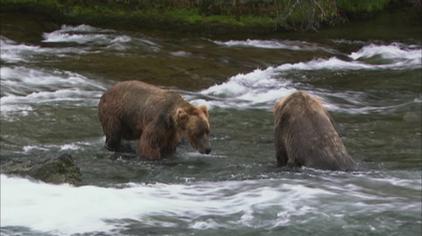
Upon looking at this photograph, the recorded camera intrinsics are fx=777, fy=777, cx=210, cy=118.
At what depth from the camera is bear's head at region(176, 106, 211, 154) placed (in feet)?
30.8

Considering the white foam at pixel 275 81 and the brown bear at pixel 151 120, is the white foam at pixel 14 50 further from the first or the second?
the brown bear at pixel 151 120

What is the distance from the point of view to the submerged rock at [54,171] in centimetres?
796

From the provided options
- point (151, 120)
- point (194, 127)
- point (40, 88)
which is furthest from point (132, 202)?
point (40, 88)

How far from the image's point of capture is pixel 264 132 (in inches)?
468

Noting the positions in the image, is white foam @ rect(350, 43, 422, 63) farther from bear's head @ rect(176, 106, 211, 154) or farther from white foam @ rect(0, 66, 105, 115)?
bear's head @ rect(176, 106, 211, 154)

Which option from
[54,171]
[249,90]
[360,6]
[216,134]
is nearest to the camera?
[54,171]

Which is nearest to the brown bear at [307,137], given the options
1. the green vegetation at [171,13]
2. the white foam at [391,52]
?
the white foam at [391,52]

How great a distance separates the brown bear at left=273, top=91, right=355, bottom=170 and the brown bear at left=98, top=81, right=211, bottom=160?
961 mm

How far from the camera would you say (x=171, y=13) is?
82.5ft

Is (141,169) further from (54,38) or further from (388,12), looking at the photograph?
(388,12)

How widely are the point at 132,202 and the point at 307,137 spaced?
2282mm

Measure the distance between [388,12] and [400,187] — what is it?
827 inches

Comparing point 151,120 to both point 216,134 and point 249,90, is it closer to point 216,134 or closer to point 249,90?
point 216,134

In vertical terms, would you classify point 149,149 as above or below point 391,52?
above
